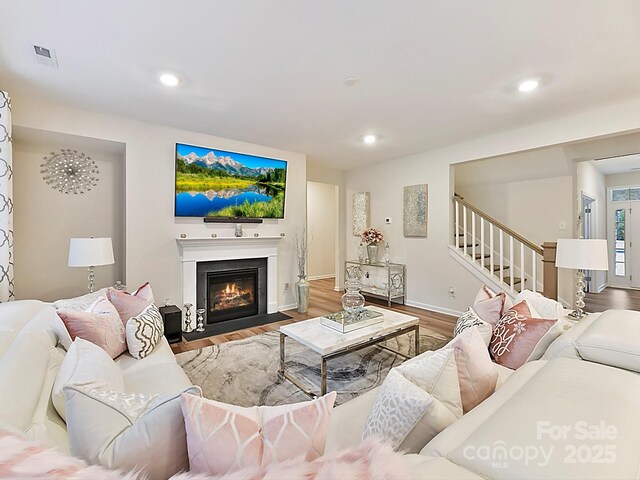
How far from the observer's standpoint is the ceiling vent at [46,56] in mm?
2094

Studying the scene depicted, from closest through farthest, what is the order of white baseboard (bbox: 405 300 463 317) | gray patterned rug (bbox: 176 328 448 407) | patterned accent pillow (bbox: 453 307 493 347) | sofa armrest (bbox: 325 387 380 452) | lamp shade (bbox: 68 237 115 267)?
sofa armrest (bbox: 325 387 380 452), patterned accent pillow (bbox: 453 307 493 347), gray patterned rug (bbox: 176 328 448 407), lamp shade (bbox: 68 237 115 267), white baseboard (bbox: 405 300 463 317)

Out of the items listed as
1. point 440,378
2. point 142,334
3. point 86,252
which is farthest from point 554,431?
point 86,252

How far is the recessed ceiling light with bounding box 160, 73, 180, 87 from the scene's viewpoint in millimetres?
2412

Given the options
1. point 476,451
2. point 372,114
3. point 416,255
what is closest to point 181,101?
point 372,114

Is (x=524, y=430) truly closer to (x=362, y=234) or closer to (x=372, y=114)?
(x=372, y=114)

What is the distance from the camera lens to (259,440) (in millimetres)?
739

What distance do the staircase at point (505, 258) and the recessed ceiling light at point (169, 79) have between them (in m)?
3.80

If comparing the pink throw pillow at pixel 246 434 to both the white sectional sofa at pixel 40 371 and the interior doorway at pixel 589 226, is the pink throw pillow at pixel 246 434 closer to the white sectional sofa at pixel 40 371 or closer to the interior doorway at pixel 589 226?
the white sectional sofa at pixel 40 371

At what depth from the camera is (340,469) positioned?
1.94 feet

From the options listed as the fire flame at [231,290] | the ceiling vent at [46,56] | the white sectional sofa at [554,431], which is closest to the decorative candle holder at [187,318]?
the fire flame at [231,290]

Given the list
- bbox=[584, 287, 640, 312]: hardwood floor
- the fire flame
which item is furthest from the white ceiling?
bbox=[584, 287, 640, 312]: hardwood floor

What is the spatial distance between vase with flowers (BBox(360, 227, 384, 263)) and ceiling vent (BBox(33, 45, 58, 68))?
4.34 meters

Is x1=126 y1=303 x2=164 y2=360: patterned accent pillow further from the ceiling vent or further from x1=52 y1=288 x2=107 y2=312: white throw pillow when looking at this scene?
the ceiling vent

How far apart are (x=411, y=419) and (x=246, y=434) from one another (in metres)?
0.53
